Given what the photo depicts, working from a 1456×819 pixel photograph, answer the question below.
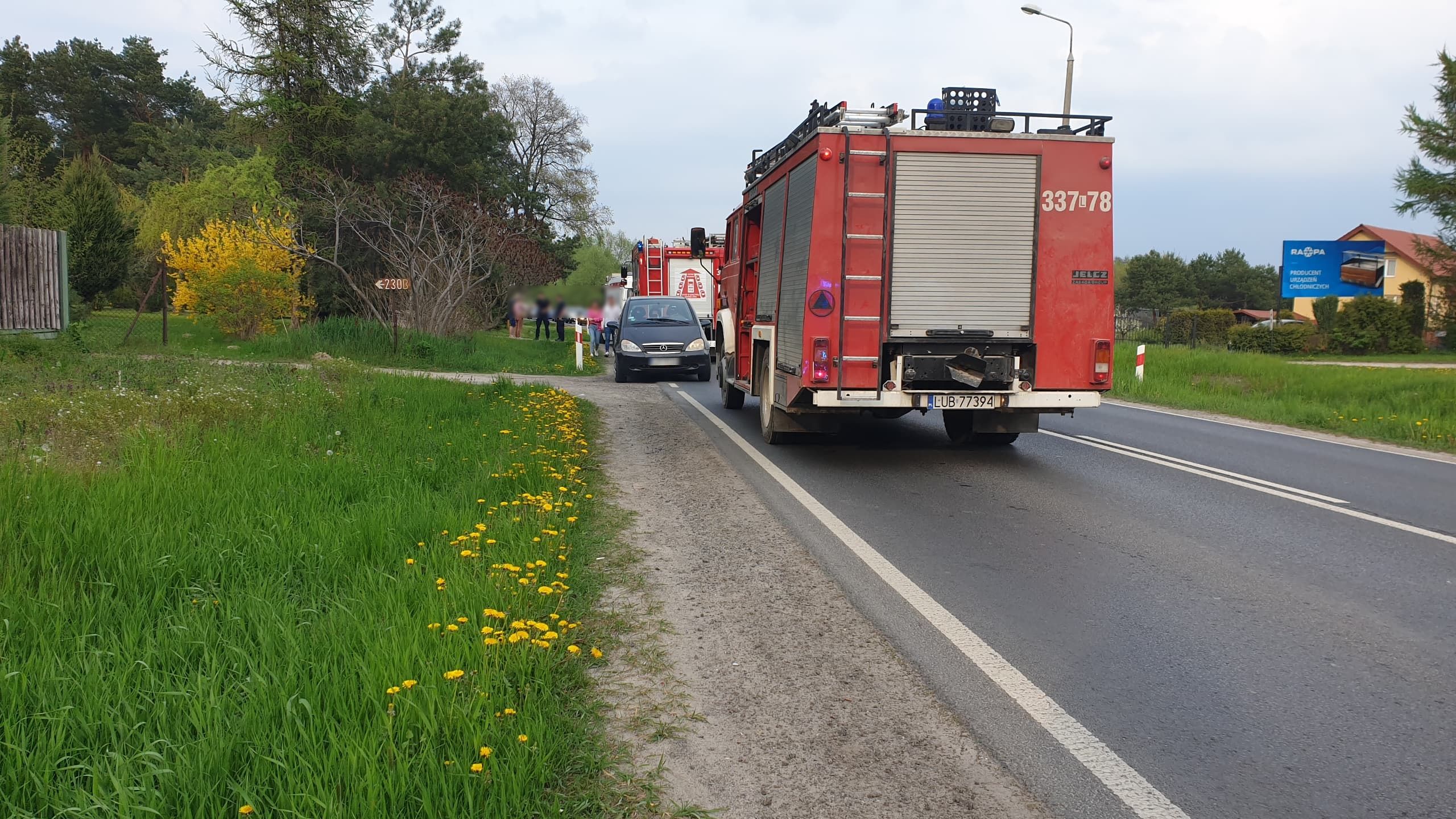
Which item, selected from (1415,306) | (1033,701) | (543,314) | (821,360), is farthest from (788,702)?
(1415,306)

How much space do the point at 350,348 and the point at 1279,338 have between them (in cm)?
3367

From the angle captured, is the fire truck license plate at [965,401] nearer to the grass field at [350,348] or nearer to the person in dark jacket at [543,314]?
the grass field at [350,348]

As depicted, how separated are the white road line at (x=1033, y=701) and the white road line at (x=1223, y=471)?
13.8 feet

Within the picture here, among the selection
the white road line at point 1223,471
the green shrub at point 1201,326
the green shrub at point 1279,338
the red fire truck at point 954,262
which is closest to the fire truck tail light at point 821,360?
the red fire truck at point 954,262

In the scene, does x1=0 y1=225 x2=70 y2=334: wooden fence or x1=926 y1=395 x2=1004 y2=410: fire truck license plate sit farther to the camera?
x1=0 y1=225 x2=70 y2=334: wooden fence

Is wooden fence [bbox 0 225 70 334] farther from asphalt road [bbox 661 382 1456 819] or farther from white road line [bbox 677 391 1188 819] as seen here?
white road line [bbox 677 391 1188 819]

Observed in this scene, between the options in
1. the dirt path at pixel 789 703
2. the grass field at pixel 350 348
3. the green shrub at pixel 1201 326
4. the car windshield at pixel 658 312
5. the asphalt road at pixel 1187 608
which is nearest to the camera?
the dirt path at pixel 789 703

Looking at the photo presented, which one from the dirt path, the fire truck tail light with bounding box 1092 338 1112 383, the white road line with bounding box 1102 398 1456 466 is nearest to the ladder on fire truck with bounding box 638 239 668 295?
the white road line with bounding box 1102 398 1456 466

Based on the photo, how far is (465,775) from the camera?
9.31ft

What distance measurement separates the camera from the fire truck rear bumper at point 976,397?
29.3 feet

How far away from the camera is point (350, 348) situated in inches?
817

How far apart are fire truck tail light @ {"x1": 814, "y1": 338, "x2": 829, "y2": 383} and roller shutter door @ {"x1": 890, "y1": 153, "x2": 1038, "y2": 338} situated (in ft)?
2.19

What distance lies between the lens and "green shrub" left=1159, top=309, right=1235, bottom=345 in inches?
1384

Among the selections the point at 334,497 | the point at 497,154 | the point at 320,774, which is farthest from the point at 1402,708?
the point at 497,154
